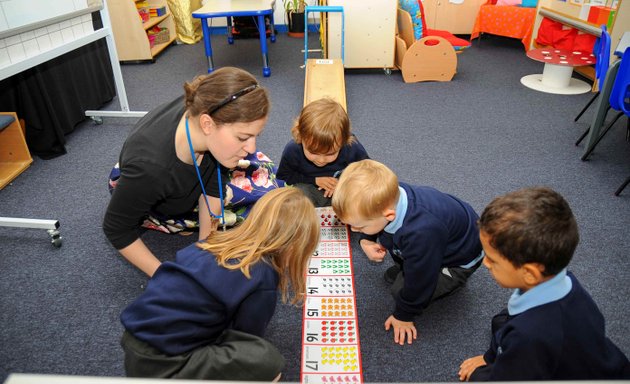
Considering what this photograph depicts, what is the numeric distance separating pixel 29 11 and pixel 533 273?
2242 mm

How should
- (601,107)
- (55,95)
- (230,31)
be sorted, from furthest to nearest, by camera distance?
1. (230,31)
2. (55,95)
3. (601,107)

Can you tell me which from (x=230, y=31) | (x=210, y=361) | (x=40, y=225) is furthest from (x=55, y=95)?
(x=230, y=31)

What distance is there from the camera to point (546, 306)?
2.89 ft

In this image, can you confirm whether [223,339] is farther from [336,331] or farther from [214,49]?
[214,49]

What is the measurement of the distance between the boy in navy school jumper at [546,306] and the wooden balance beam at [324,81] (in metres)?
1.77

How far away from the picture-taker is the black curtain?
2.39 m

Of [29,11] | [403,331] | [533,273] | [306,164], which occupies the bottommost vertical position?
[403,331]

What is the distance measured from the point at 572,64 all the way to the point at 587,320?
9.76 ft

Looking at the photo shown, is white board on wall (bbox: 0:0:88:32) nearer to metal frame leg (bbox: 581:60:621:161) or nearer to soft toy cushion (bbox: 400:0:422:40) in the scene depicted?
soft toy cushion (bbox: 400:0:422:40)

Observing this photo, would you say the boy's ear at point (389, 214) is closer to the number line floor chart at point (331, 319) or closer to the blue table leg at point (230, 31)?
the number line floor chart at point (331, 319)

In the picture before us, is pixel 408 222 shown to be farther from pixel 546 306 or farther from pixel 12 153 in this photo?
pixel 12 153

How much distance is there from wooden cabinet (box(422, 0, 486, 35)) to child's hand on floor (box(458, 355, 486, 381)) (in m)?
4.52

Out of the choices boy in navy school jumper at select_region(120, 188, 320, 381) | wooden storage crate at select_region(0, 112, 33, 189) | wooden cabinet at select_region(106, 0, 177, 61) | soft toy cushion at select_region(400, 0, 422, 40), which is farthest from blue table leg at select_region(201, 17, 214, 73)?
boy in navy school jumper at select_region(120, 188, 320, 381)

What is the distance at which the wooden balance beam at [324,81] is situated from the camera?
8.92 ft
